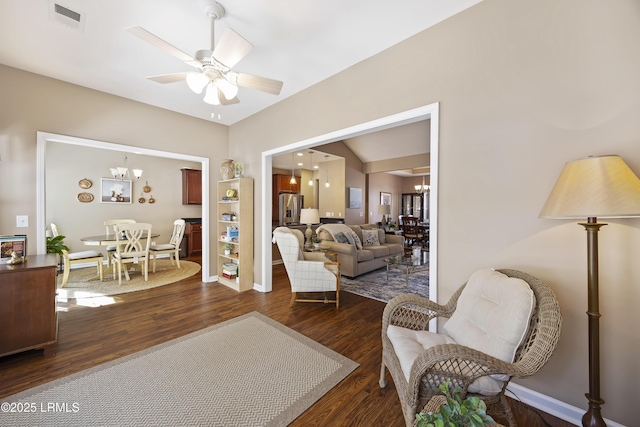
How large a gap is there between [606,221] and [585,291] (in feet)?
1.49

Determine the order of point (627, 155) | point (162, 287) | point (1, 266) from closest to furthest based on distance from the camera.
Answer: point (627, 155) → point (1, 266) → point (162, 287)

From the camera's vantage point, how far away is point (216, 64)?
1951 mm

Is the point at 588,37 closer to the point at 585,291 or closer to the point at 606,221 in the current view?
the point at 606,221

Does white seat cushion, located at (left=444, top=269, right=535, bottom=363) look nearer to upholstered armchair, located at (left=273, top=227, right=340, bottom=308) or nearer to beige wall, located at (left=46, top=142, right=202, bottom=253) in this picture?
upholstered armchair, located at (left=273, top=227, right=340, bottom=308)

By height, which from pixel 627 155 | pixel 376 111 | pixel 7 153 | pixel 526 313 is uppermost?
pixel 376 111

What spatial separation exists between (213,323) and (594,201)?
3382mm

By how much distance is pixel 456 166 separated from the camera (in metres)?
2.04

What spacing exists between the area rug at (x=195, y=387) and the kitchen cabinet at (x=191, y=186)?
544cm

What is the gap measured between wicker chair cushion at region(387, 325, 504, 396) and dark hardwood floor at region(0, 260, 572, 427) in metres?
0.49

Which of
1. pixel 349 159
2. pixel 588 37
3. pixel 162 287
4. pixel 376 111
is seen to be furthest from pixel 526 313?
pixel 349 159

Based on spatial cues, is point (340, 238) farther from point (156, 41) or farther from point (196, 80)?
point (156, 41)

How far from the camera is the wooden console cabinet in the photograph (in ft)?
6.81

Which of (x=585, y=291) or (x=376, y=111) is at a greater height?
(x=376, y=111)

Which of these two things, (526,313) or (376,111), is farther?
(376,111)
